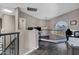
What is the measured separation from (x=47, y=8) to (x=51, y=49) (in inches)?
23.9

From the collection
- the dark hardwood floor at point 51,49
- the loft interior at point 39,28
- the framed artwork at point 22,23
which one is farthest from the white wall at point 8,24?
the dark hardwood floor at point 51,49

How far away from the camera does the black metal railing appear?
1828mm

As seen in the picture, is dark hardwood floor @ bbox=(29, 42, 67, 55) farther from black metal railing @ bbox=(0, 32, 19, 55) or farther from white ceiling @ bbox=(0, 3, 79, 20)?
white ceiling @ bbox=(0, 3, 79, 20)

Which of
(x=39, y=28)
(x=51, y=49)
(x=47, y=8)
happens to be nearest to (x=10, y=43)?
(x=39, y=28)

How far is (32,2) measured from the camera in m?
1.79

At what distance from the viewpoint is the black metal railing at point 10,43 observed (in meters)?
1.83

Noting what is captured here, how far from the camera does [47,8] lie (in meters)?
1.83

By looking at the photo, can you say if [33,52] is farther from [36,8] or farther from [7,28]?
[36,8]

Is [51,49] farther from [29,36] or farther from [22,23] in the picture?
[22,23]

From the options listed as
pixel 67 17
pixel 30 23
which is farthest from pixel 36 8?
pixel 67 17

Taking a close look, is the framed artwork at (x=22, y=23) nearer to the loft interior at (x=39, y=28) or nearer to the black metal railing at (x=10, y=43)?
the loft interior at (x=39, y=28)
